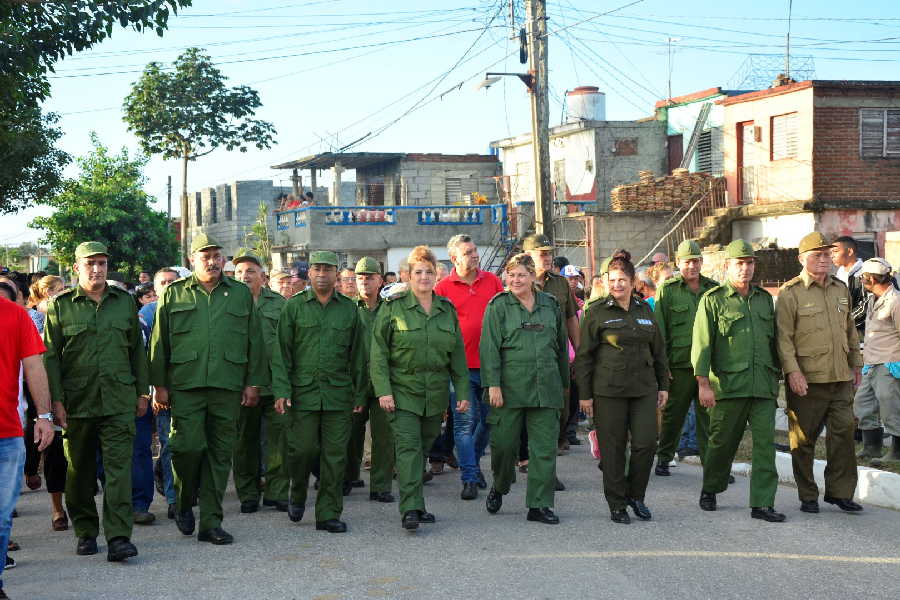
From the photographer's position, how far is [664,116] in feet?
118

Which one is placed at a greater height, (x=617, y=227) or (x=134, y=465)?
(x=617, y=227)

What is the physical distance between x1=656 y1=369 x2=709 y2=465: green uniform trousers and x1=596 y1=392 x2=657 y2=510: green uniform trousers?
1692mm

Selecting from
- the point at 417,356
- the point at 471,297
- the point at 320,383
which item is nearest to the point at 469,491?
the point at 417,356

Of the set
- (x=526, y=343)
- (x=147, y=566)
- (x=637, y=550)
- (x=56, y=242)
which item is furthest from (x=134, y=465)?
(x=56, y=242)

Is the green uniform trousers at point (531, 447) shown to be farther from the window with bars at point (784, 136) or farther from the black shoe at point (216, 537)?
the window with bars at point (784, 136)

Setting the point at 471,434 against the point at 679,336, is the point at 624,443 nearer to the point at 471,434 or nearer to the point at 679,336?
the point at 471,434

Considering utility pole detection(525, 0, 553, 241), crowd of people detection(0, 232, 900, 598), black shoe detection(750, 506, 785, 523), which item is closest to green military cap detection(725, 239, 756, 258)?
A: crowd of people detection(0, 232, 900, 598)

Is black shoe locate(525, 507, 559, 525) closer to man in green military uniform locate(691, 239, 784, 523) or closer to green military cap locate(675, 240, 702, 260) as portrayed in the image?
man in green military uniform locate(691, 239, 784, 523)

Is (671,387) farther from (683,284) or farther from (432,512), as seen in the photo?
(432,512)

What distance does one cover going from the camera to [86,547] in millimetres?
7289

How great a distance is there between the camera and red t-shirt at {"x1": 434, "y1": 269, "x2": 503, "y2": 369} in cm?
966

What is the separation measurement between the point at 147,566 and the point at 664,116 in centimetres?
3148

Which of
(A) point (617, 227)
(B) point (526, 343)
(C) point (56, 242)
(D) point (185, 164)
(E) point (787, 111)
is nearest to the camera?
(B) point (526, 343)

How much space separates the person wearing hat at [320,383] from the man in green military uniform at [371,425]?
0.27 metres
